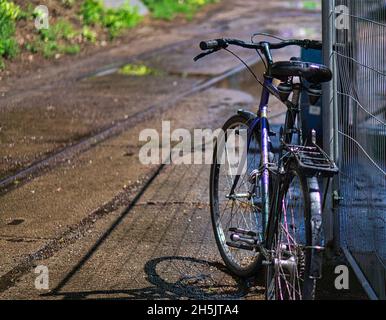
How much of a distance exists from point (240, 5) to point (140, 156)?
17.5 metres

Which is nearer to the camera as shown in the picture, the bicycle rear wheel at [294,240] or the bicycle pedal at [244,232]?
the bicycle rear wheel at [294,240]

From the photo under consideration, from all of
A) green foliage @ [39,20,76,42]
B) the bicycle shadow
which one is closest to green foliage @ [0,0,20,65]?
green foliage @ [39,20,76,42]

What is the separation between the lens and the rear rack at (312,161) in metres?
3.59

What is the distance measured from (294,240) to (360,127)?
0.97m

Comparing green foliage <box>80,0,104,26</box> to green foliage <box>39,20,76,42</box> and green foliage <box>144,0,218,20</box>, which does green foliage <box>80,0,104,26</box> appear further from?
green foliage <box>144,0,218,20</box>

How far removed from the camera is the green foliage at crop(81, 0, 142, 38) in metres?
17.2

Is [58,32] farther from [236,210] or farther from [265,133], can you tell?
[265,133]

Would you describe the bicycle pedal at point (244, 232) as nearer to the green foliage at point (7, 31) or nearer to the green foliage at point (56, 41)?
the green foliage at point (7, 31)

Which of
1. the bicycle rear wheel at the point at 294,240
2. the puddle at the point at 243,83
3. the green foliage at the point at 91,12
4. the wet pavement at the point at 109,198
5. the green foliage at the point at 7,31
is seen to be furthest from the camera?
the green foliage at the point at 91,12

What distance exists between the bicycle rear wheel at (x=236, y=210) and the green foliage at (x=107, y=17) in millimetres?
12271

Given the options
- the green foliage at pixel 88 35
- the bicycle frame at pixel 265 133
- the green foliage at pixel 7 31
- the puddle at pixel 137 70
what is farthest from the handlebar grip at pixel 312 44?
the green foliage at pixel 88 35

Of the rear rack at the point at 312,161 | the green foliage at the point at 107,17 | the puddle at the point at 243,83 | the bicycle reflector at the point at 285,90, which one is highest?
the green foliage at the point at 107,17

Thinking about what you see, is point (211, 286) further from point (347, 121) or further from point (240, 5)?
point (240, 5)

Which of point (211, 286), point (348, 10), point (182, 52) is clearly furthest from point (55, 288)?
point (182, 52)
